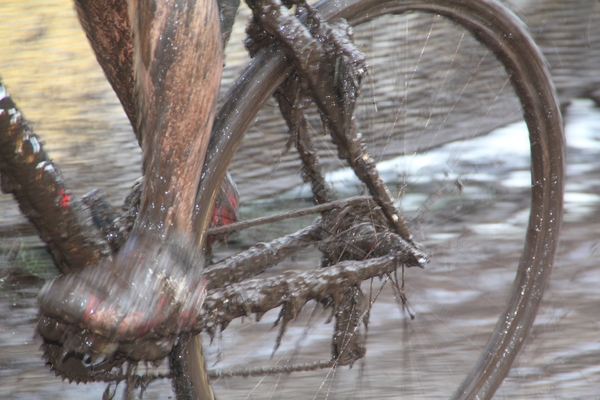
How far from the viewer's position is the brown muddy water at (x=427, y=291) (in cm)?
193

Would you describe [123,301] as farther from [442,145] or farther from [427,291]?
[427,291]

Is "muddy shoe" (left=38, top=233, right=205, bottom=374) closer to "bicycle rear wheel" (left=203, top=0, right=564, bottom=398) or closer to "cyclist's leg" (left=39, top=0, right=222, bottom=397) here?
"cyclist's leg" (left=39, top=0, right=222, bottom=397)

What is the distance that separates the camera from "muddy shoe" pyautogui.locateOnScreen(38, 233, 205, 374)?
1091mm

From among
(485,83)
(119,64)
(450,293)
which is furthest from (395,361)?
(119,64)

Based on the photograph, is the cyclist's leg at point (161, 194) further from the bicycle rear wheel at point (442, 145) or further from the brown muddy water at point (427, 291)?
the brown muddy water at point (427, 291)

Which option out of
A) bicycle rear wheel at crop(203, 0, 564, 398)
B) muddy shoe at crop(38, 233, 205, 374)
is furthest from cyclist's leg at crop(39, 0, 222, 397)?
bicycle rear wheel at crop(203, 0, 564, 398)

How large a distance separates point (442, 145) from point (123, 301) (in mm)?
1126

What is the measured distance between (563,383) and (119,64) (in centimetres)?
157

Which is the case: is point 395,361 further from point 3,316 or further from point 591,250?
point 3,316

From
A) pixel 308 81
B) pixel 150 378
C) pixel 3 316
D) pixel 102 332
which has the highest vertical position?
pixel 308 81

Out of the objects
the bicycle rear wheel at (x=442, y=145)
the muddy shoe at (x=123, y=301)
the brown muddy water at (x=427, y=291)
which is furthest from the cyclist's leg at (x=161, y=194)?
the brown muddy water at (x=427, y=291)

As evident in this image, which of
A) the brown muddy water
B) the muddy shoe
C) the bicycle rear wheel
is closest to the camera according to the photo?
the muddy shoe

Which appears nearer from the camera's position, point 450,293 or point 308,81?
point 308,81

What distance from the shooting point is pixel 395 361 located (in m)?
2.26
